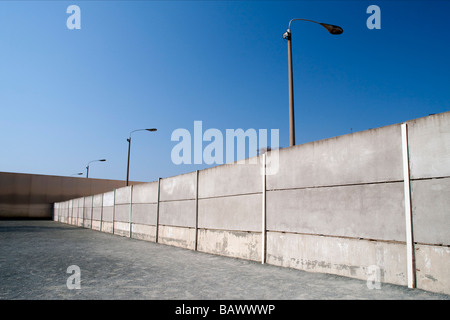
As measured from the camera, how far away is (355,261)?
7.09 m

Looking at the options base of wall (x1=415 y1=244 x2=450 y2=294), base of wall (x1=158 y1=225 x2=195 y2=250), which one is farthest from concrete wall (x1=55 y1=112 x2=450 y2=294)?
base of wall (x1=158 y1=225 x2=195 y2=250)

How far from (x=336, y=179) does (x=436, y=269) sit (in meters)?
2.66

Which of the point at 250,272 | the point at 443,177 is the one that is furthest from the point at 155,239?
the point at 443,177

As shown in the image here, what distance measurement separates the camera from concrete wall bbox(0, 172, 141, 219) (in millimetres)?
46969

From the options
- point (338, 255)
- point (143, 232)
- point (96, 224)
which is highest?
point (338, 255)

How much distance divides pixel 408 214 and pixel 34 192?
53036 millimetres

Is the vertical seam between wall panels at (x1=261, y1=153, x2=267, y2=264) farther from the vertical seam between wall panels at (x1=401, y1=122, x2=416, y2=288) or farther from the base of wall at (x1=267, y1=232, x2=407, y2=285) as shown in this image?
the vertical seam between wall panels at (x1=401, y1=122, x2=416, y2=288)

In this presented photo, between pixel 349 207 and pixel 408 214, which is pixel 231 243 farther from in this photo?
pixel 408 214

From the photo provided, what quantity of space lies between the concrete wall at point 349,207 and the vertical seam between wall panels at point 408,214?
2 centimetres

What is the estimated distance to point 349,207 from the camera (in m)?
7.42

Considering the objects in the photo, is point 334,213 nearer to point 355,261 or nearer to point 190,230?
point 355,261

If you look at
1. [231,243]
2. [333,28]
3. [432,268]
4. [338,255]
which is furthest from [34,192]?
[432,268]

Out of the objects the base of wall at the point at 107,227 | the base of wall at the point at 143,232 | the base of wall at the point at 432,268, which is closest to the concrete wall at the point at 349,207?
the base of wall at the point at 432,268

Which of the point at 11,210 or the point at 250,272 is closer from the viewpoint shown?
the point at 250,272
